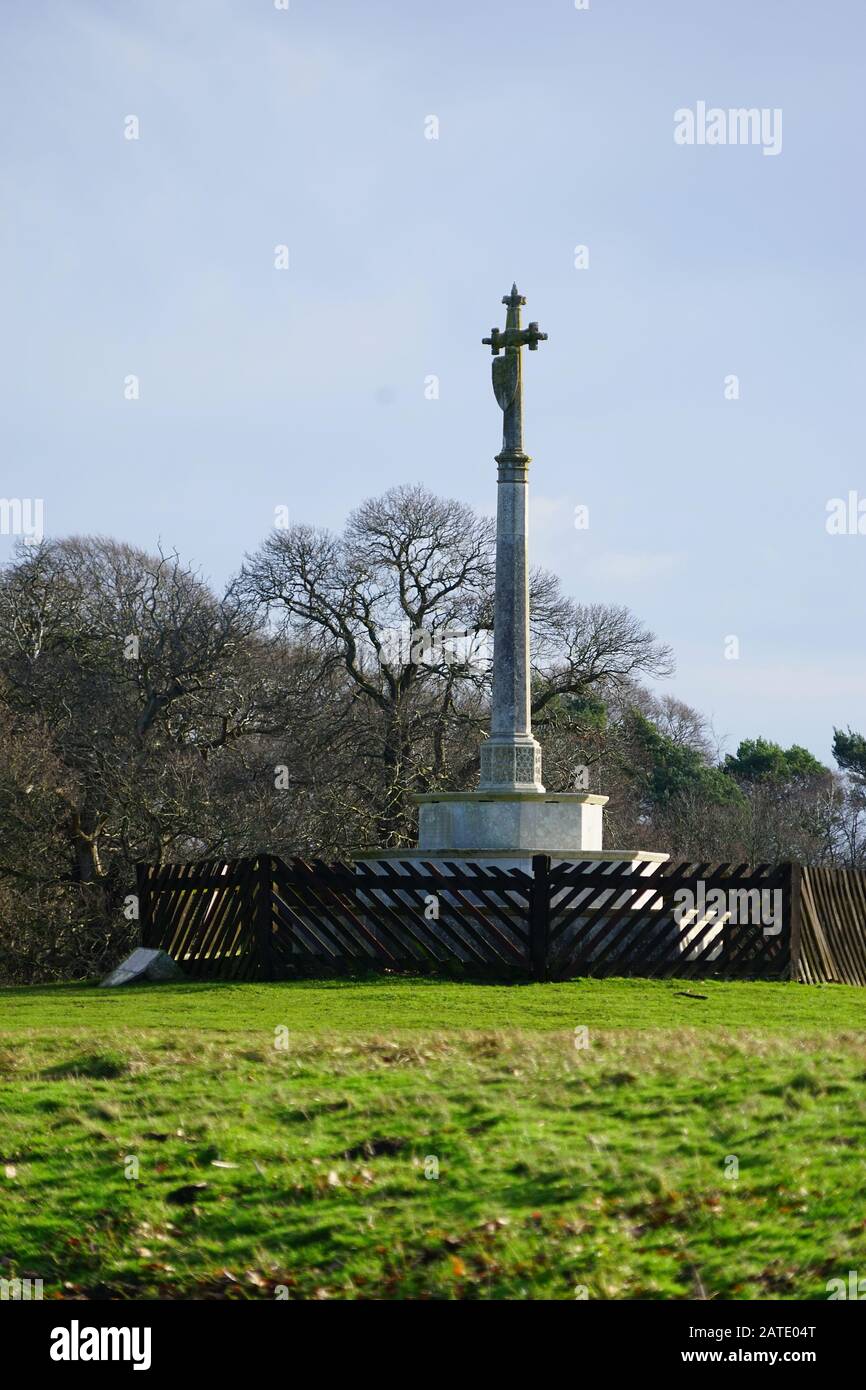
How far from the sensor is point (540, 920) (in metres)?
21.0

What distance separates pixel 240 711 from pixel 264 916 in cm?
1651

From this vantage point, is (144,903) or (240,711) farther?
(240,711)

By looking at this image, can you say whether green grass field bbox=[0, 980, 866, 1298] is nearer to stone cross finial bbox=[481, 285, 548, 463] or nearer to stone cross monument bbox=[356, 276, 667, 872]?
stone cross monument bbox=[356, 276, 667, 872]

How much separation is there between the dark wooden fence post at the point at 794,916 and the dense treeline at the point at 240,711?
14209mm

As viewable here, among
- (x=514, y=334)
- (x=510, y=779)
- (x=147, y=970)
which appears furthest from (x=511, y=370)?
(x=147, y=970)

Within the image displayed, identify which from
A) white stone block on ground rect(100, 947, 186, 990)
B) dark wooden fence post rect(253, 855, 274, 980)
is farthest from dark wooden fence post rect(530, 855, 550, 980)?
white stone block on ground rect(100, 947, 186, 990)

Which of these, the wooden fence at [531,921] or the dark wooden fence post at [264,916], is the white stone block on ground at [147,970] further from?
the dark wooden fence post at [264,916]

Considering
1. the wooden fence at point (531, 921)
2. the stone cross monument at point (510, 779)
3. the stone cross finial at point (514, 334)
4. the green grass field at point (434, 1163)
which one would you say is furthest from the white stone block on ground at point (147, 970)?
the stone cross finial at point (514, 334)

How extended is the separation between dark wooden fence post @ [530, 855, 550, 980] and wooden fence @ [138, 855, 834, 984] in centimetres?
1

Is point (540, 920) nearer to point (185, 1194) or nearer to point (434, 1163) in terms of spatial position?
point (434, 1163)

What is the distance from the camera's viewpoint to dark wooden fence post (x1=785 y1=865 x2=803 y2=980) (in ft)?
71.8

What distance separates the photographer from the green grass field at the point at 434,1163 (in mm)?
9086

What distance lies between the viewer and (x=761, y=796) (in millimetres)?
68750
